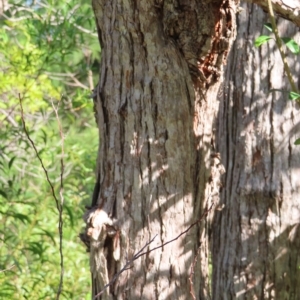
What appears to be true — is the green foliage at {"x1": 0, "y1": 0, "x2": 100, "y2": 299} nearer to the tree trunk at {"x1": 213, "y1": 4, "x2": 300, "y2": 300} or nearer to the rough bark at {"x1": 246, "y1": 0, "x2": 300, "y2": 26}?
the tree trunk at {"x1": 213, "y1": 4, "x2": 300, "y2": 300}

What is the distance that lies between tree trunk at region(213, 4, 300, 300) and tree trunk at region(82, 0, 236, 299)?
1029 millimetres

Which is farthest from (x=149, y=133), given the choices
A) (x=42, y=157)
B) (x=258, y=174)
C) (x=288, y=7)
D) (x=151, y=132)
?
(x=42, y=157)

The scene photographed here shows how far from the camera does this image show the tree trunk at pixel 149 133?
8.02 feet

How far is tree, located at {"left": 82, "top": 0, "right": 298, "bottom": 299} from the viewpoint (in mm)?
2441

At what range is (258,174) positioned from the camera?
3.54 meters

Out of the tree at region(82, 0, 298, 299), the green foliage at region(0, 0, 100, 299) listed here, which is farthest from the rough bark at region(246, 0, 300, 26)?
the green foliage at region(0, 0, 100, 299)

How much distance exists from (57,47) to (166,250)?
103 inches

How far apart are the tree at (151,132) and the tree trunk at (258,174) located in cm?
101

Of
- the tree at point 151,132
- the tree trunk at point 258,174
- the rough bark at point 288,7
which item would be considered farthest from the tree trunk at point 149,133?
the tree trunk at point 258,174

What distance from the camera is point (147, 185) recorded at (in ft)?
8.16

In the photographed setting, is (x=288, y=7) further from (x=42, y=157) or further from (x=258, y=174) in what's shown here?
(x=42, y=157)

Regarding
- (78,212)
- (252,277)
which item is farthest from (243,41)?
(78,212)

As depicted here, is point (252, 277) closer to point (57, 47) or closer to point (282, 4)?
point (282, 4)

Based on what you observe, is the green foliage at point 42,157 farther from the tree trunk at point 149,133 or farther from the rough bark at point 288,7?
the rough bark at point 288,7
